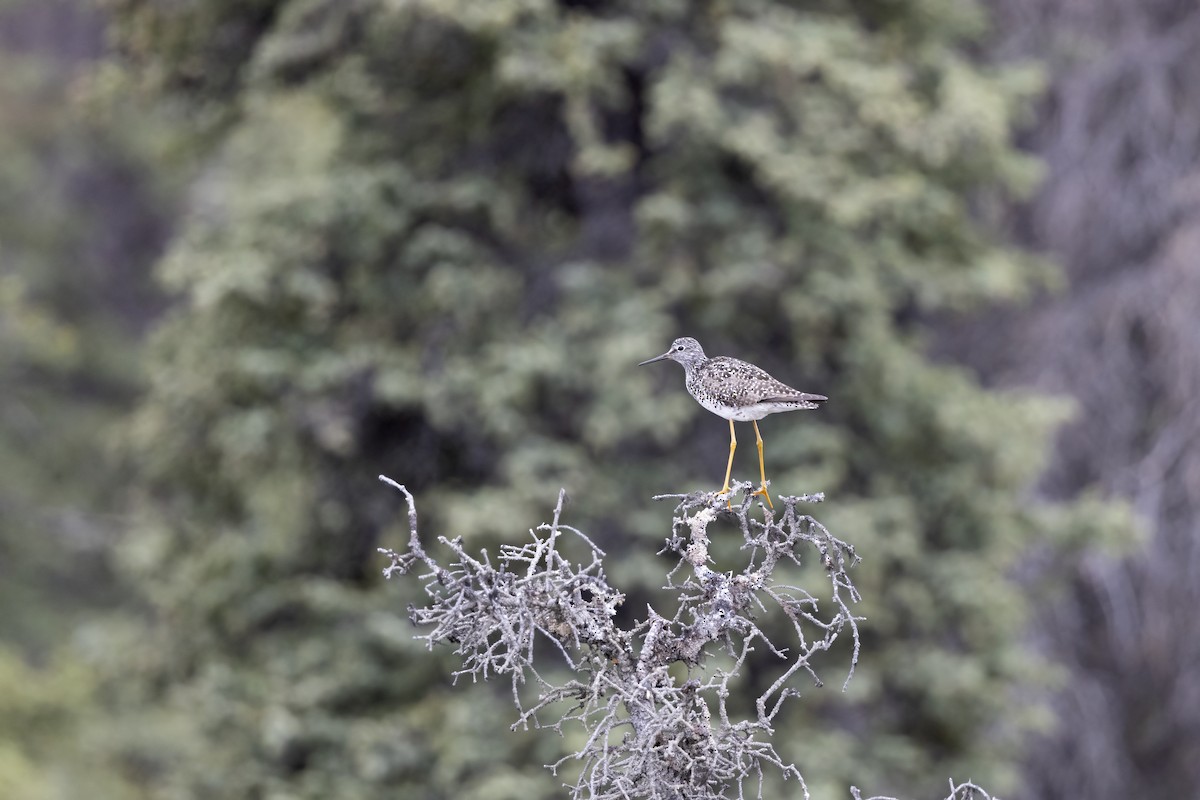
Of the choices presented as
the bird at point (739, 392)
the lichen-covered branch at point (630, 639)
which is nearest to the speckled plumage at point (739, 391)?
the bird at point (739, 392)

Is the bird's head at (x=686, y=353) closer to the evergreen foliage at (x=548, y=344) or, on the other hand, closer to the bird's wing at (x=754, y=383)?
the bird's wing at (x=754, y=383)

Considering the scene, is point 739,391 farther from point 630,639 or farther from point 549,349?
point 549,349

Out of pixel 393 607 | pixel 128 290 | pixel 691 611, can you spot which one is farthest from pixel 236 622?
pixel 128 290

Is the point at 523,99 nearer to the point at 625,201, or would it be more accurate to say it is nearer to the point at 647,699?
the point at 625,201

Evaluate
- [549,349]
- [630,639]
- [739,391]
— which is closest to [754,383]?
[739,391]

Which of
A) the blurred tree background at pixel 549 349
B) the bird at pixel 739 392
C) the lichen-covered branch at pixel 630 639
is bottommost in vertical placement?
the lichen-covered branch at pixel 630 639

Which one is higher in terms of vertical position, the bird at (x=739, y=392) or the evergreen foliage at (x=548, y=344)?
the evergreen foliage at (x=548, y=344)

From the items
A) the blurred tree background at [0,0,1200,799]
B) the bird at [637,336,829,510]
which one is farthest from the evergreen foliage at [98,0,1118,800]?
the bird at [637,336,829,510]

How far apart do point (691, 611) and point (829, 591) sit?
4917 millimetres

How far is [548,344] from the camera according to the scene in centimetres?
775

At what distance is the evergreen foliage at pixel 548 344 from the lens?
7719mm

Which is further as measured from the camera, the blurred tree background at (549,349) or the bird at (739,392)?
the blurred tree background at (549,349)

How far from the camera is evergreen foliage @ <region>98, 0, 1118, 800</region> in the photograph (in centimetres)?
772

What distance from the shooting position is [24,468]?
52.8 ft
